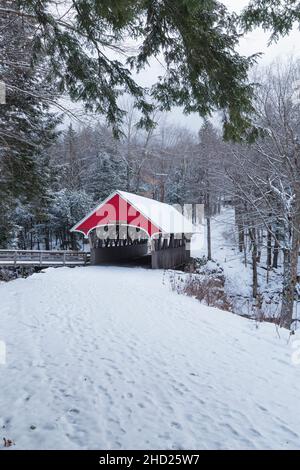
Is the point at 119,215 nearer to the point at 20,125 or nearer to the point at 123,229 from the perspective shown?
the point at 123,229

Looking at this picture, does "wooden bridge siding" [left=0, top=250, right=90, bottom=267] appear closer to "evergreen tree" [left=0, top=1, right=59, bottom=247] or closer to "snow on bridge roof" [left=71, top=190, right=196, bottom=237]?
"snow on bridge roof" [left=71, top=190, right=196, bottom=237]

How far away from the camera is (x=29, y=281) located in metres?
12.2

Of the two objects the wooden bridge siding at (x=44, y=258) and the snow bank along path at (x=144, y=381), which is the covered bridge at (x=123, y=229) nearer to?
the wooden bridge siding at (x=44, y=258)

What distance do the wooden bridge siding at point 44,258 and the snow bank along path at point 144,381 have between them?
1067 cm

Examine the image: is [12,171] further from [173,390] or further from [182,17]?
[173,390]

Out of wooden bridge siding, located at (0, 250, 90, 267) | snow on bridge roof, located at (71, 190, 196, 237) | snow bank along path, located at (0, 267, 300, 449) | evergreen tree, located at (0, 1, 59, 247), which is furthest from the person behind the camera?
wooden bridge siding, located at (0, 250, 90, 267)

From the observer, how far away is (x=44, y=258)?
18516 millimetres

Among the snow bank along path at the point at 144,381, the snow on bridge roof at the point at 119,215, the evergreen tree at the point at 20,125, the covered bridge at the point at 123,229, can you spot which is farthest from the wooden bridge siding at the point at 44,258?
the snow bank along path at the point at 144,381

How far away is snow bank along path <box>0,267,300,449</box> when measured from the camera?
281cm

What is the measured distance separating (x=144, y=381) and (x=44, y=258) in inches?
625

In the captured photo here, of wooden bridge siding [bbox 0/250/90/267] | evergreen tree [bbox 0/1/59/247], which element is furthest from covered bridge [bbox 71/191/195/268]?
evergreen tree [bbox 0/1/59/247]

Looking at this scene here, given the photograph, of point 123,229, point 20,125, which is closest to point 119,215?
point 123,229

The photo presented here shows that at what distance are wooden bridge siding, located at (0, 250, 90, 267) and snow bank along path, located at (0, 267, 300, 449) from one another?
35.0ft

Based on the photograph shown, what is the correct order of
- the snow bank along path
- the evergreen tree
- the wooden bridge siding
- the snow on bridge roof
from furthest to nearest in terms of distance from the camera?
the wooden bridge siding
the snow on bridge roof
the evergreen tree
the snow bank along path
